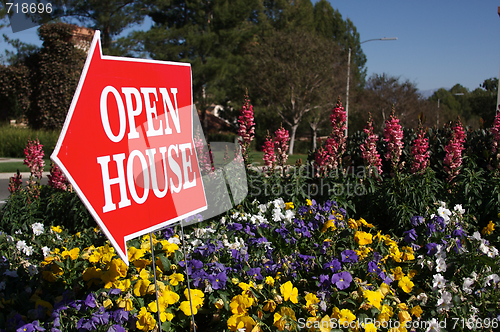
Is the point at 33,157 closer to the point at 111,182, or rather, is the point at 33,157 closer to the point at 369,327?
the point at 111,182

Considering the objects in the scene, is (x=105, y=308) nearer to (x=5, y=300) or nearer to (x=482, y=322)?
(x=5, y=300)

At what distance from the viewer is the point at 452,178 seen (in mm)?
5121

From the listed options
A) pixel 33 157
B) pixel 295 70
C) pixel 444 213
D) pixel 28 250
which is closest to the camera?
pixel 28 250

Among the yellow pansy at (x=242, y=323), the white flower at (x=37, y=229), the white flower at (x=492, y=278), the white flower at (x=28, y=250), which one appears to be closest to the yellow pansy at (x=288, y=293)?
the yellow pansy at (x=242, y=323)

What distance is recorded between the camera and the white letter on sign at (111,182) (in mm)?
1846

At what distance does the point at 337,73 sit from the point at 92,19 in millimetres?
18366

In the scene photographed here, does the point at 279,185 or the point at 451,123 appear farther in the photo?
the point at 451,123

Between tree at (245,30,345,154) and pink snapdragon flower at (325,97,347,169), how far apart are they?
747 inches

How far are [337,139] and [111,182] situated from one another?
394 centimetres

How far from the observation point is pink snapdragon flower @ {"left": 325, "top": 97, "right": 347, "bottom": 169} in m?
5.16

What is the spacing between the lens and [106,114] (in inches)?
75.1

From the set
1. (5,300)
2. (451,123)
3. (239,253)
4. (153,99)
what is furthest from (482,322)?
(451,123)

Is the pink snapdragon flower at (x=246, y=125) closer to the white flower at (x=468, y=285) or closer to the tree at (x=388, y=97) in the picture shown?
the white flower at (x=468, y=285)

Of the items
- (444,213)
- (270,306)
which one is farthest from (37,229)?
(444,213)
